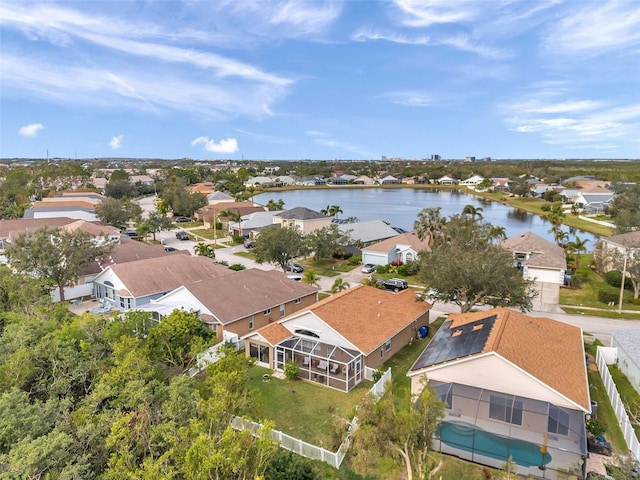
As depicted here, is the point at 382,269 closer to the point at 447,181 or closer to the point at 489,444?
the point at 489,444

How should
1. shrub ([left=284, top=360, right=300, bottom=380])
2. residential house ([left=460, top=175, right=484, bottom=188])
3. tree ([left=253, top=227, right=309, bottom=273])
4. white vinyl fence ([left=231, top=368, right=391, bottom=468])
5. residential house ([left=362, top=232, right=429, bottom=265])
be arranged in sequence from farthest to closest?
Answer: residential house ([left=460, top=175, right=484, bottom=188]) → residential house ([left=362, top=232, right=429, bottom=265]) → tree ([left=253, top=227, right=309, bottom=273]) → shrub ([left=284, top=360, right=300, bottom=380]) → white vinyl fence ([left=231, top=368, right=391, bottom=468])

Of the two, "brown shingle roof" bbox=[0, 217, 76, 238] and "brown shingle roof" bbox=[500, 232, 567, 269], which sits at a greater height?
"brown shingle roof" bbox=[0, 217, 76, 238]

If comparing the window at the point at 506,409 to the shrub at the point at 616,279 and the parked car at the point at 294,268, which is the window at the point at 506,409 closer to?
the shrub at the point at 616,279

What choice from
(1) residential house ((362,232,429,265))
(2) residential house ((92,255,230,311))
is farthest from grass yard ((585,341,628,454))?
(2) residential house ((92,255,230,311))

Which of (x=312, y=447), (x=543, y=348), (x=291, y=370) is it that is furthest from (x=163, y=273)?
(x=543, y=348)

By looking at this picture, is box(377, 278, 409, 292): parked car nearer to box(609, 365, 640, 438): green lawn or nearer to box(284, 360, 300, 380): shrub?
box(609, 365, 640, 438): green lawn

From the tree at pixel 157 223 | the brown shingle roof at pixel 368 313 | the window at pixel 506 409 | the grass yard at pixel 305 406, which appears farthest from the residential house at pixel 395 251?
the tree at pixel 157 223
